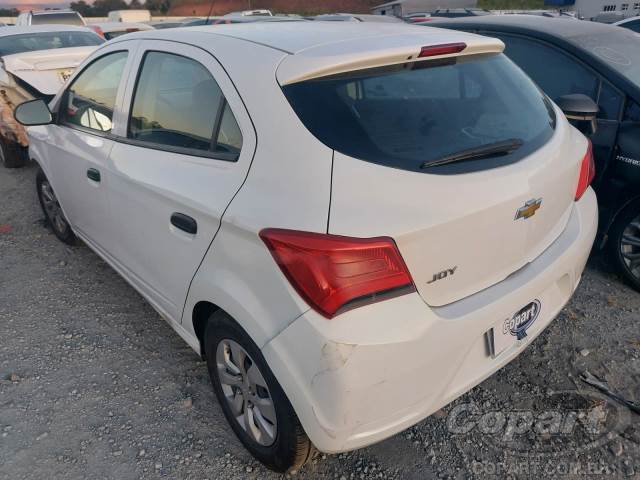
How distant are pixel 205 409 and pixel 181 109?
1.45 m

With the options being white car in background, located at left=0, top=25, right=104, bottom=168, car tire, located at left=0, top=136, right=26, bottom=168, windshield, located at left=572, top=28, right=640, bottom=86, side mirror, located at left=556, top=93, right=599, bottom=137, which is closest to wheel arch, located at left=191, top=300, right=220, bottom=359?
side mirror, located at left=556, top=93, right=599, bottom=137

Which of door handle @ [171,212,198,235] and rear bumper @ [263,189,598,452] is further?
door handle @ [171,212,198,235]

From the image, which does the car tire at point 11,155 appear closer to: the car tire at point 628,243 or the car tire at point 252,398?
the car tire at point 252,398

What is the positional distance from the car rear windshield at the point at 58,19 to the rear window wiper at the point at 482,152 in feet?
46.2

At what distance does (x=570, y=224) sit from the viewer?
88.6 inches

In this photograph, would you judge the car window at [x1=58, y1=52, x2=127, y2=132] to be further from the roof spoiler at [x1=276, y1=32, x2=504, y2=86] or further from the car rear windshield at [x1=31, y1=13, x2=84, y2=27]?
the car rear windshield at [x1=31, y1=13, x2=84, y2=27]

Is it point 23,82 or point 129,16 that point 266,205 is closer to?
point 23,82

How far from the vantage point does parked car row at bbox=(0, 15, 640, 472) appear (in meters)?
Answer: 1.55

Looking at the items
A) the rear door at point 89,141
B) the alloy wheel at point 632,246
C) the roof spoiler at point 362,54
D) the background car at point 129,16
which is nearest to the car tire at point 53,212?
the rear door at point 89,141

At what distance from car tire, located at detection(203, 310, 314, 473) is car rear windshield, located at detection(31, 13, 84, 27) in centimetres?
1373

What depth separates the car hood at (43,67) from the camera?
236 inches

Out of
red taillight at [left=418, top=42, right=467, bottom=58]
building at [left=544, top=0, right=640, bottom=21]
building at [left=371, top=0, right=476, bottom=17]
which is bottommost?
building at [left=544, top=0, right=640, bottom=21]

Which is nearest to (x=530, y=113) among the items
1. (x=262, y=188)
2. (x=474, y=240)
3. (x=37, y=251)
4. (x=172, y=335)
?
(x=474, y=240)

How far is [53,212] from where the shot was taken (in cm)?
421
